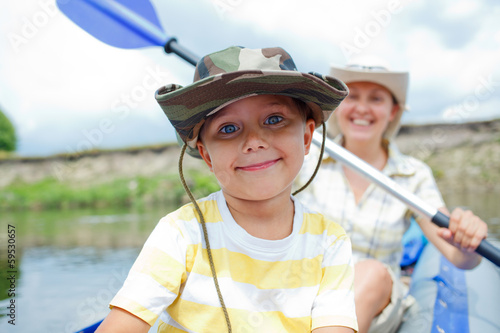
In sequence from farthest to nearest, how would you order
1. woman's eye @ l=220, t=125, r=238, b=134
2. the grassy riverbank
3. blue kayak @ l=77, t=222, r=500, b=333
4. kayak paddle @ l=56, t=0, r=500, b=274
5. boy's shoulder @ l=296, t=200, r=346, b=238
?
the grassy riverbank
kayak paddle @ l=56, t=0, r=500, b=274
blue kayak @ l=77, t=222, r=500, b=333
boy's shoulder @ l=296, t=200, r=346, b=238
woman's eye @ l=220, t=125, r=238, b=134

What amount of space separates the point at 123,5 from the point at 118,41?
0.47 feet

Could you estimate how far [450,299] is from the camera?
4.16 ft

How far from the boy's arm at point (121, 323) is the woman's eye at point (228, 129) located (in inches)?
12.0

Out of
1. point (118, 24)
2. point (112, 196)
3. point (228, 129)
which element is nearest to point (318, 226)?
point (228, 129)

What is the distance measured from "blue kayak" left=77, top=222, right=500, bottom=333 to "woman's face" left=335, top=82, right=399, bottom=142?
512mm

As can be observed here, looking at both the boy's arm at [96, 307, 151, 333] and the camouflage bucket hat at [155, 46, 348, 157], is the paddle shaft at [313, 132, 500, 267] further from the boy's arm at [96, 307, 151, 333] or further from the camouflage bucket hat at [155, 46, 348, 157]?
the boy's arm at [96, 307, 151, 333]

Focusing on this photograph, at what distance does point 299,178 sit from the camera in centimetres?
130

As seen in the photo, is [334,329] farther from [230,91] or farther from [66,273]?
[66,273]

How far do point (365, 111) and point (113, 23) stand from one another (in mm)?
952

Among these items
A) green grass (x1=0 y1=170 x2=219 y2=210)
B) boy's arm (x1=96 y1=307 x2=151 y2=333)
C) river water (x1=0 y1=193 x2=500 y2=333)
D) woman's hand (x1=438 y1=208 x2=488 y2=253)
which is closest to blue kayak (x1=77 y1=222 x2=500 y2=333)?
woman's hand (x1=438 y1=208 x2=488 y2=253)

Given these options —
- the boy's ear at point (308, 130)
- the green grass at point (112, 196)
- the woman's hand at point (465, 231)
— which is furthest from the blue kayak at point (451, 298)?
the green grass at point (112, 196)

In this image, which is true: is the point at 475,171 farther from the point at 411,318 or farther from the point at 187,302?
the point at 187,302

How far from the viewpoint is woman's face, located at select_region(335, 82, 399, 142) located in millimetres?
1345

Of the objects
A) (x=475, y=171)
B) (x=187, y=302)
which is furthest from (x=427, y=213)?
(x=475, y=171)
